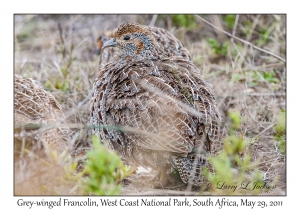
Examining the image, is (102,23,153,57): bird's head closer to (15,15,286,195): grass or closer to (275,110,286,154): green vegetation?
(15,15,286,195): grass

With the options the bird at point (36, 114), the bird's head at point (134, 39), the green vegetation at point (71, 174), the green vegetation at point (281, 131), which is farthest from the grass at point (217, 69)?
the bird's head at point (134, 39)

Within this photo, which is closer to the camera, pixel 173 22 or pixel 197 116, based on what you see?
pixel 197 116

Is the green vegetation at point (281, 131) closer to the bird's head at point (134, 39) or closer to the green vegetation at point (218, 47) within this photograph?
the bird's head at point (134, 39)

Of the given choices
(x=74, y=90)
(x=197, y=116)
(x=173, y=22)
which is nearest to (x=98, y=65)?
(x=74, y=90)

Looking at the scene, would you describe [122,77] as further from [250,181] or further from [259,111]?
[259,111]

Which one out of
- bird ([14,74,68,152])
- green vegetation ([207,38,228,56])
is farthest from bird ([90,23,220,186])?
green vegetation ([207,38,228,56])
